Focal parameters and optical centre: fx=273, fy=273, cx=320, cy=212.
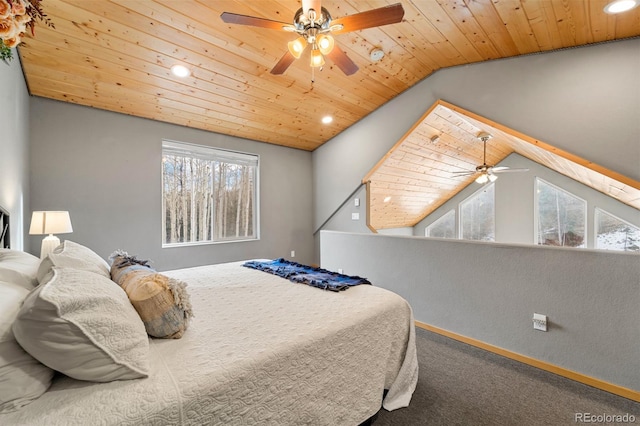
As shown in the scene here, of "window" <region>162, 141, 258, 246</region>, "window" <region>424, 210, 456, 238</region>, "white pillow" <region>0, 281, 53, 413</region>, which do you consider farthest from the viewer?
"window" <region>424, 210, 456, 238</region>

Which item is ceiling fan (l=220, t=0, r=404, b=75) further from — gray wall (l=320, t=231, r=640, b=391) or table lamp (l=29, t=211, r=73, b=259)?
table lamp (l=29, t=211, r=73, b=259)

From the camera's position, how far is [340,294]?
1807 mm

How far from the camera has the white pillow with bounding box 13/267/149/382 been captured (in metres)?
0.78

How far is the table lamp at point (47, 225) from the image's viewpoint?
2.38m

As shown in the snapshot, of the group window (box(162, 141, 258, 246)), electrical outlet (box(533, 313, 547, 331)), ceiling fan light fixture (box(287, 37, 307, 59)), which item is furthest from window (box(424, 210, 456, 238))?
ceiling fan light fixture (box(287, 37, 307, 59))

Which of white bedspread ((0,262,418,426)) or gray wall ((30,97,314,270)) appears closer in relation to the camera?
white bedspread ((0,262,418,426))

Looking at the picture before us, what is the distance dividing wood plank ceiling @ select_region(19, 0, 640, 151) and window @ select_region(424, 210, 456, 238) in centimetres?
396

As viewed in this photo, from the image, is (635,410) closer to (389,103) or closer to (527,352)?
(527,352)

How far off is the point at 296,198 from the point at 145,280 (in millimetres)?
4097

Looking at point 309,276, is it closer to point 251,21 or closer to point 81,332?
point 81,332

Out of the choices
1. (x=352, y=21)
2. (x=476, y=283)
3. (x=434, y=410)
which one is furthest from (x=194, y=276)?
(x=476, y=283)

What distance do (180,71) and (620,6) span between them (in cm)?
364

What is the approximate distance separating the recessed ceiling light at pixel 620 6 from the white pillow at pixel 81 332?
3386 mm

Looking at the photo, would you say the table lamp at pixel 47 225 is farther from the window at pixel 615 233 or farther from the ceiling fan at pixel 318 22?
the window at pixel 615 233
